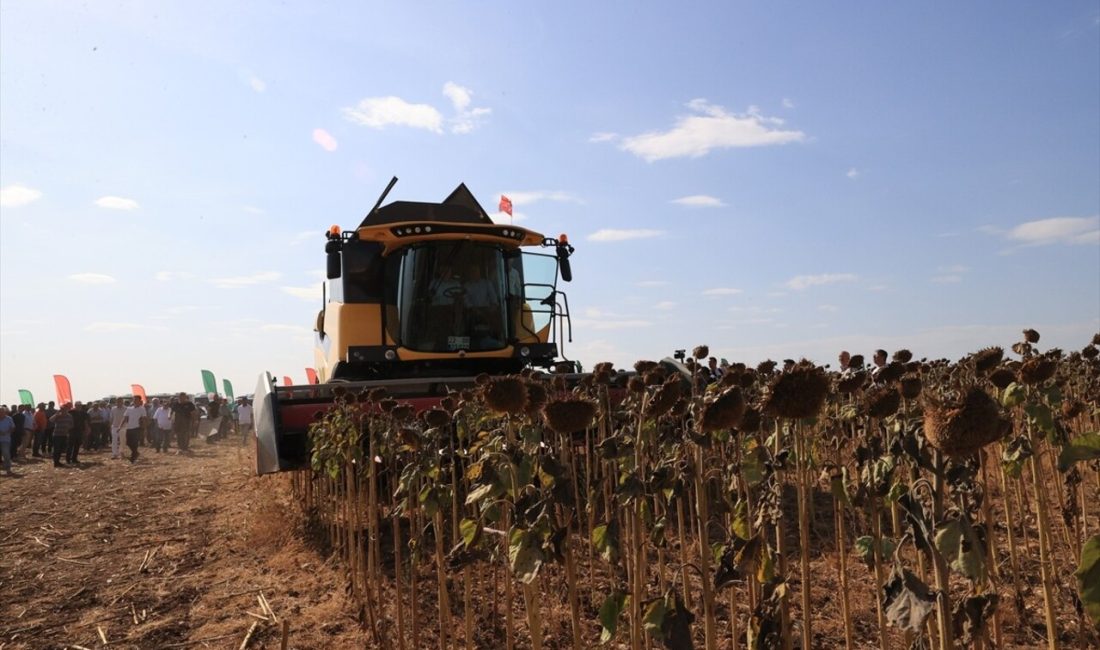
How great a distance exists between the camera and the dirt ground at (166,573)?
589 cm

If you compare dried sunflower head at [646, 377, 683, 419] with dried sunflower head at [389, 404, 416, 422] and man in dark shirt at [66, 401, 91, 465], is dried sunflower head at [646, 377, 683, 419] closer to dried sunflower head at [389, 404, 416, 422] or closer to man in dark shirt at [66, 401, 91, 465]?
dried sunflower head at [389, 404, 416, 422]

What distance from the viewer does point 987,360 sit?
4234 mm

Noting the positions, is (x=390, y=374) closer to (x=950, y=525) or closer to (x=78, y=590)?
(x=78, y=590)

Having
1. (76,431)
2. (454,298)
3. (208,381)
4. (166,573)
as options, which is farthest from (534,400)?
(208,381)

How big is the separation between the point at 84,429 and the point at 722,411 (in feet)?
89.5

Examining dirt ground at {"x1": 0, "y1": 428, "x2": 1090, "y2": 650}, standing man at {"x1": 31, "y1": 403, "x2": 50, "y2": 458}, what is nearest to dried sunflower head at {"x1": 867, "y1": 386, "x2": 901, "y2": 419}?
dirt ground at {"x1": 0, "y1": 428, "x2": 1090, "y2": 650}

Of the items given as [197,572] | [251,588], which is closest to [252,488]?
[197,572]

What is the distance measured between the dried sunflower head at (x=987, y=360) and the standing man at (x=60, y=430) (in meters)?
24.2

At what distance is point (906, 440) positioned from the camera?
2.47 m

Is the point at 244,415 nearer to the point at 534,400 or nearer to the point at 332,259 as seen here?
the point at 332,259

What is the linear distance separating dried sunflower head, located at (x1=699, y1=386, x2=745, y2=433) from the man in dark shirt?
24.9m

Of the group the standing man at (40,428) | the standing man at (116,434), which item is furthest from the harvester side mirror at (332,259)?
the standing man at (40,428)

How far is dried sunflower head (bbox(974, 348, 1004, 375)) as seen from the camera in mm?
4219

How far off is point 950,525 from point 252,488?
13.7 m
